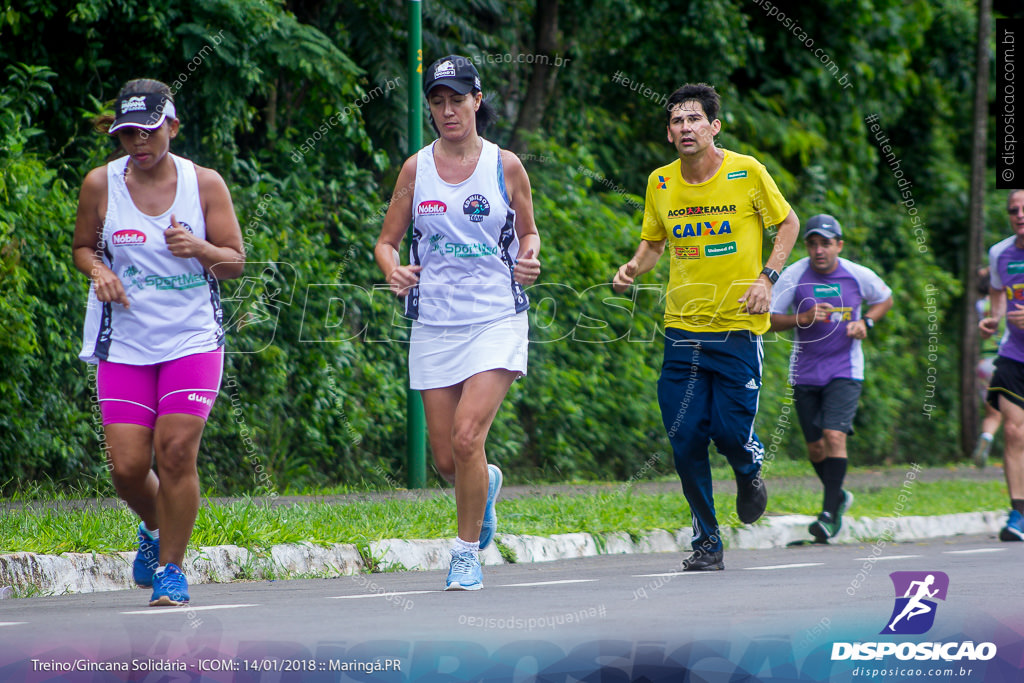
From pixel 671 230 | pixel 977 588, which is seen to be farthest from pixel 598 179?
pixel 977 588

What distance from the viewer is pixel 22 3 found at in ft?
33.3

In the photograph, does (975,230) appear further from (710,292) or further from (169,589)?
(169,589)

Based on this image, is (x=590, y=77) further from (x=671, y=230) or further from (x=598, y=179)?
(x=671, y=230)

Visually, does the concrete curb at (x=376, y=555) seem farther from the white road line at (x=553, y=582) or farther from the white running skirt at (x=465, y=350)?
the white running skirt at (x=465, y=350)

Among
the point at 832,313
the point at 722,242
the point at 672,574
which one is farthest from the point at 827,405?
the point at 672,574

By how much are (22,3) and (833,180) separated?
1174 centimetres

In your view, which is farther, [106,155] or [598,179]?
[598,179]

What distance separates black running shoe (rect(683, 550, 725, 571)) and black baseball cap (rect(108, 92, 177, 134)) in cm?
352

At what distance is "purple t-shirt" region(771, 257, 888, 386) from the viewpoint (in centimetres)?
977

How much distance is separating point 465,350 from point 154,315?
1333 mm

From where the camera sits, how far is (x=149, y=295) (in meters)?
5.58

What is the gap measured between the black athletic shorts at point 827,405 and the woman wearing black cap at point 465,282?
4.08 metres

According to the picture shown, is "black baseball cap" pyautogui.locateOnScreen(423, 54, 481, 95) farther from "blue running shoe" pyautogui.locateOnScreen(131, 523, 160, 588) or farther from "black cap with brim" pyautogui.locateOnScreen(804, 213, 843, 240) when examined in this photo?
"black cap with brim" pyautogui.locateOnScreen(804, 213, 843, 240)

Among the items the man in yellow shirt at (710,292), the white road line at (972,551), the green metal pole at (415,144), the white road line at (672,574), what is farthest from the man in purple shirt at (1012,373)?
the green metal pole at (415,144)
